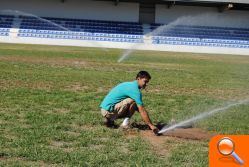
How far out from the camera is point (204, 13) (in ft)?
160

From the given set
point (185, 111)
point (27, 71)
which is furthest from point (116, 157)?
point (27, 71)

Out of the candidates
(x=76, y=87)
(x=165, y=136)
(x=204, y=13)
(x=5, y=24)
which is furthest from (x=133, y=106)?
(x=204, y=13)

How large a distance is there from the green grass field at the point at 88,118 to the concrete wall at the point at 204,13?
96.9ft

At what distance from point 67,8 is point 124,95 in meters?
38.2

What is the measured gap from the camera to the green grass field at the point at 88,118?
5.88 meters

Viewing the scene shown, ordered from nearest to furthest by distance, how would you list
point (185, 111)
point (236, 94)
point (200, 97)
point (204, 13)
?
point (185, 111), point (200, 97), point (236, 94), point (204, 13)

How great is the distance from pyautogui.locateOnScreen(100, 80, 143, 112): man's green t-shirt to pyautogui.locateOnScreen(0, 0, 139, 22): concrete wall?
37.7 m

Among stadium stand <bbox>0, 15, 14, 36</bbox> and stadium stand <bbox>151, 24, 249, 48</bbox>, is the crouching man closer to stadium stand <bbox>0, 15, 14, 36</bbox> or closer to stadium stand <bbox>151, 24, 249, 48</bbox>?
stadium stand <bbox>151, 24, 249, 48</bbox>

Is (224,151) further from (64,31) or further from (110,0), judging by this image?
(110,0)

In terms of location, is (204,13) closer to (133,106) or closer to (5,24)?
(5,24)

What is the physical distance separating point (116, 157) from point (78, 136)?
132 centimetres

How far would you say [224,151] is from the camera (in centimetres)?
241

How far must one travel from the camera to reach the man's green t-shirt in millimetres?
7324

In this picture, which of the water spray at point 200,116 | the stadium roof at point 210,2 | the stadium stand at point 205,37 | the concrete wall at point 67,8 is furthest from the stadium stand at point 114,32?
the water spray at point 200,116
